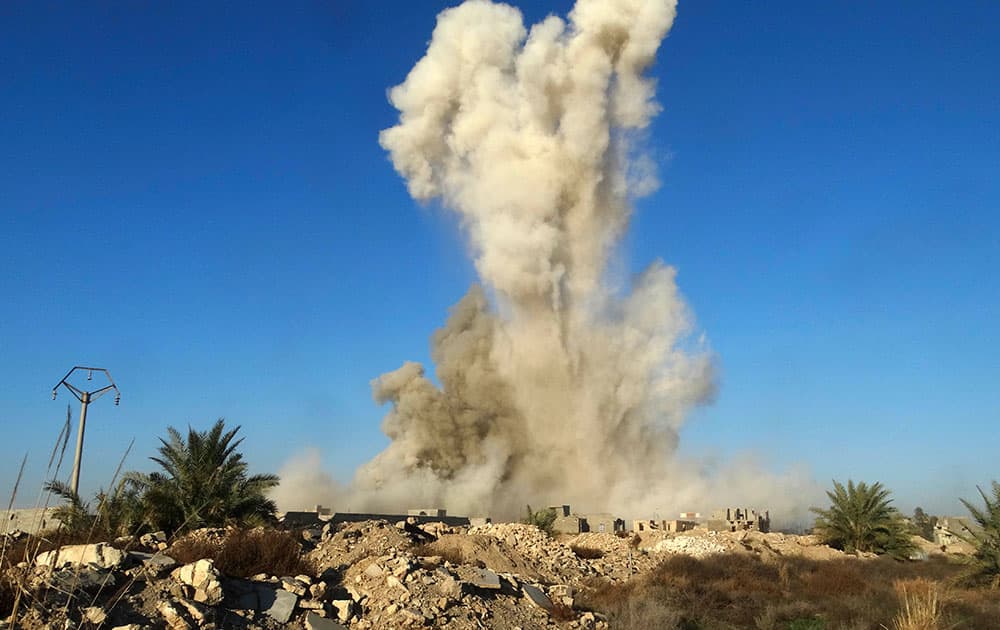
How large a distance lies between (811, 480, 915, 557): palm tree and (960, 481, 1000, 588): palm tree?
9713 mm

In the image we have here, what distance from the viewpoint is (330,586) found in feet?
35.8

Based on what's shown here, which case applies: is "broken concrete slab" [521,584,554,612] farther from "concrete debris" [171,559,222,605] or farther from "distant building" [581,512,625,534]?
"distant building" [581,512,625,534]

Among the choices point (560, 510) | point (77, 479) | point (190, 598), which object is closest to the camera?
point (190, 598)

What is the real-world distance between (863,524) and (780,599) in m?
16.3

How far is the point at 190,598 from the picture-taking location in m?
8.54

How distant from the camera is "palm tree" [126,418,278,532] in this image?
15633 mm

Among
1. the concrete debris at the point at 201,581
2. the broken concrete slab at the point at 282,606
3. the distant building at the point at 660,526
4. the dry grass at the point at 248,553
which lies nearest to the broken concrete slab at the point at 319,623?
the broken concrete slab at the point at 282,606

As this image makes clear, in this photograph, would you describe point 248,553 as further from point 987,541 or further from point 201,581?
point 987,541

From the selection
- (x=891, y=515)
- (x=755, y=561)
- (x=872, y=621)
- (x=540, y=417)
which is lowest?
(x=872, y=621)

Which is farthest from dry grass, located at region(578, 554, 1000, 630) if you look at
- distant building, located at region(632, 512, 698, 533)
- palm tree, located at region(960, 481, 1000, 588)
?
distant building, located at region(632, 512, 698, 533)

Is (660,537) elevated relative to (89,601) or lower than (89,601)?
elevated

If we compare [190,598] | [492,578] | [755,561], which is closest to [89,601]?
[190,598]

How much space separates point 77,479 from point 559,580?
11157 millimetres

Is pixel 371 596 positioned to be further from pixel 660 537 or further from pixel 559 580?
pixel 660 537
